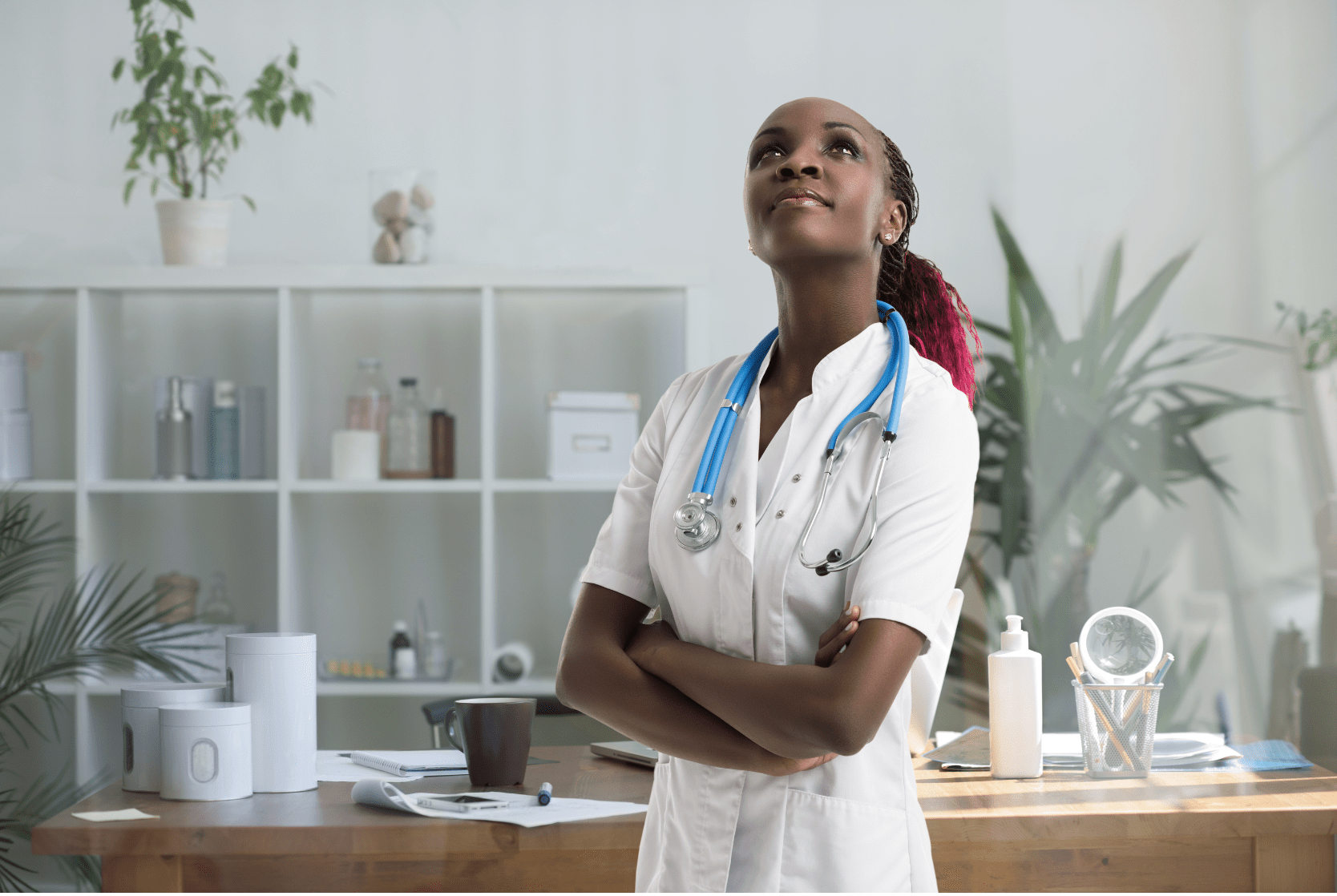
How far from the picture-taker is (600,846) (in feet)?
4.94

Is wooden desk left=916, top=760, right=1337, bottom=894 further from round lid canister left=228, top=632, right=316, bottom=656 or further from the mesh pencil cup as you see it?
round lid canister left=228, top=632, right=316, bottom=656

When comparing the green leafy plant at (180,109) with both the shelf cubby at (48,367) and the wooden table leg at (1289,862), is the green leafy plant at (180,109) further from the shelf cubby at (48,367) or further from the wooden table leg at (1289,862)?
the wooden table leg at (1289,862)

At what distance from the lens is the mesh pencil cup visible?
1.78 metres

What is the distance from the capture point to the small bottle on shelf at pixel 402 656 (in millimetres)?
3203

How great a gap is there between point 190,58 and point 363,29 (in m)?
0.51

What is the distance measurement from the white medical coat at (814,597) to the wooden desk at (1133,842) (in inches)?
17.9

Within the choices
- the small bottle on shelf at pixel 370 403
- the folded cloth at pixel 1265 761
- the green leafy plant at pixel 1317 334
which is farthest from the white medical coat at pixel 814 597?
the green leafy plant at pixel 1317 334

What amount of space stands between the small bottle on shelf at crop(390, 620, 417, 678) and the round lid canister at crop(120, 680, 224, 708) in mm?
1450

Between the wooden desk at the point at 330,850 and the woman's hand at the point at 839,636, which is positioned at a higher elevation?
the woman's hand at the point at 839,636

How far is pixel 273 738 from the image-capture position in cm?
169

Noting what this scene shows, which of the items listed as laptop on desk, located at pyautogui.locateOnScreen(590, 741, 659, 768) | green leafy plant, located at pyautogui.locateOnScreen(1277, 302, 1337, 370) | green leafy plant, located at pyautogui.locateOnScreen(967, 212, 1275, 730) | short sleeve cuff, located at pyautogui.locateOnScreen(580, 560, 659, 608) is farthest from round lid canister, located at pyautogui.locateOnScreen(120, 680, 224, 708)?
green leafy plant, located at pyautogui.locateOnScreen(1277, 302, 1337, 370)

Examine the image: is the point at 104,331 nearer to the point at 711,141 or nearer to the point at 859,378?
the point at 711,141

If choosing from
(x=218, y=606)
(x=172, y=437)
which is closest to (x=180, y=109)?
(x=172, y=437)

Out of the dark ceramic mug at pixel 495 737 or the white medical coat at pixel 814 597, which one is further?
the dark ceramic mug at pixel 495 737
